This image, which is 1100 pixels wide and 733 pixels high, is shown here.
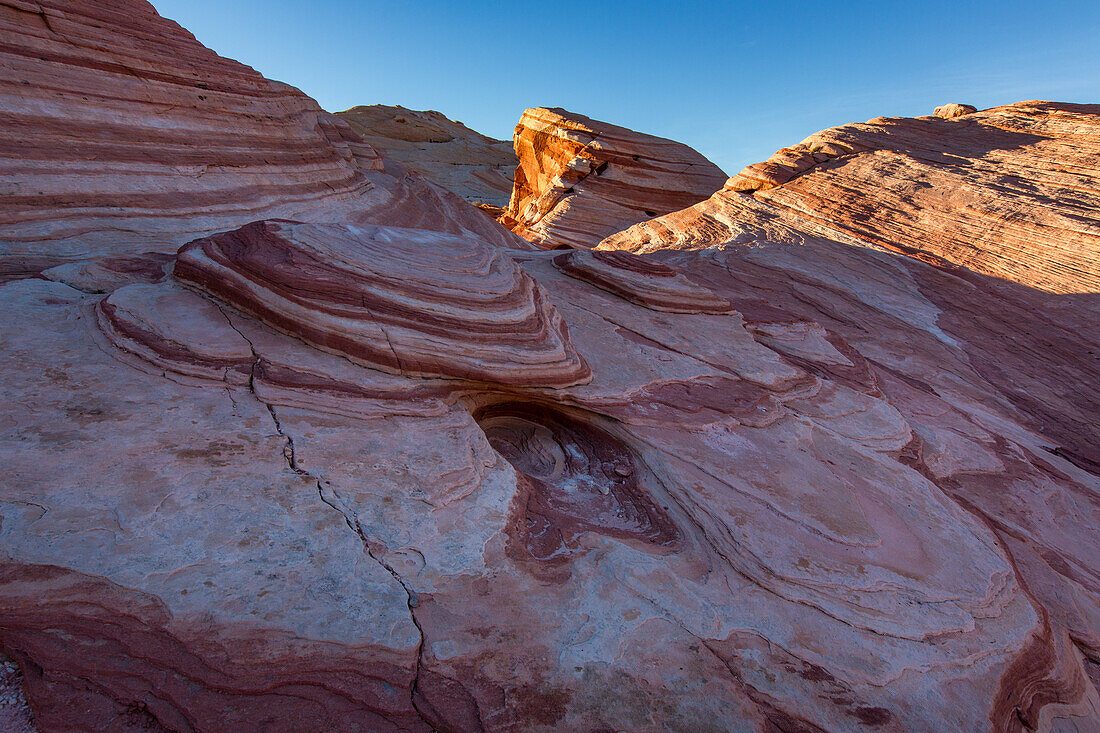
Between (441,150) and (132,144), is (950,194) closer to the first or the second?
(132,144)

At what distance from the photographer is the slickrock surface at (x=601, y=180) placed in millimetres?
18750

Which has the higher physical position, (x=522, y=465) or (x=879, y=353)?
(x=879, y=353)

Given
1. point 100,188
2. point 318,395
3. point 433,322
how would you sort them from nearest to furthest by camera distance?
point 318,395
point 433,322
point 100,188

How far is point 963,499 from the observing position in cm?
506

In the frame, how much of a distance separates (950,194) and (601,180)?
10.2 metres

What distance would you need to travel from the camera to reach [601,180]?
1944cm

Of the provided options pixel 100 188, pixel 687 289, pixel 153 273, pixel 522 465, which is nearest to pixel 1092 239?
pixel 687 289

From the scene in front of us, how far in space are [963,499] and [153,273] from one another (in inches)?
298

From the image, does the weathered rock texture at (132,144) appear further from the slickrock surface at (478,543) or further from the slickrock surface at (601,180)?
the slickrock surface at (601,180)

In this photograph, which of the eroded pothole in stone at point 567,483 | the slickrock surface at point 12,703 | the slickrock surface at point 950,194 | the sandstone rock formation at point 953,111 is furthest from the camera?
the sandstone rock formation at point 953,111

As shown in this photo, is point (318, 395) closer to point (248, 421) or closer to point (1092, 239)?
point (248, 421)

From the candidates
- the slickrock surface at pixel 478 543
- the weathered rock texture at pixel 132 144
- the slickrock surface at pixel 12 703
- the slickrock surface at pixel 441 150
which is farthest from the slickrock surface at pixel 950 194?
the slickrock surface at pixel 441 150

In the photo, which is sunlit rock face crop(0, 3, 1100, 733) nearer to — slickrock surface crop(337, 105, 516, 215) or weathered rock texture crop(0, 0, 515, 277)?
weathered rock texture crop(0, 0, 515, 277)

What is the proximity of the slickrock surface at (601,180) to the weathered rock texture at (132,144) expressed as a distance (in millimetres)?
8335
